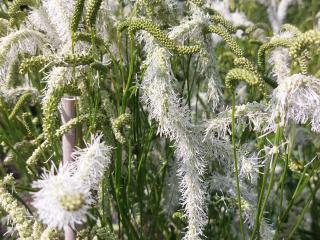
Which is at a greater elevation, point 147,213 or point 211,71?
point 211,71

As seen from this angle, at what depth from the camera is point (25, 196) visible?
5.82 feet

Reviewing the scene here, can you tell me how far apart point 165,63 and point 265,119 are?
9.2 inches

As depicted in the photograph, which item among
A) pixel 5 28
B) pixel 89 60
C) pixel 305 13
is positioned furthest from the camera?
pixel 305 13

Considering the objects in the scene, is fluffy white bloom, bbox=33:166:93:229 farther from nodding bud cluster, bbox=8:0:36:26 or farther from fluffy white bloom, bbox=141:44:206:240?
nodding bud cluster, bbox=8:0:36:26

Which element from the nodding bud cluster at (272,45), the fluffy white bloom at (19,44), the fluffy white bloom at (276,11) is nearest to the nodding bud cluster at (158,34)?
the nodding bud cluster at (272,45)

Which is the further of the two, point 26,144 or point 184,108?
point 26,144

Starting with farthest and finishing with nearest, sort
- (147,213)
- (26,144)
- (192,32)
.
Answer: (147,213) < (26,144) < (192,32)

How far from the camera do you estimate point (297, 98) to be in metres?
0.90

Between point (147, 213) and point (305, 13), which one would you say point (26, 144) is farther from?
point (305, 13)

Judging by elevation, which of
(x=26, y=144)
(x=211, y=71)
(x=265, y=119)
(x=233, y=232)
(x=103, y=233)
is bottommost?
(x=233, y=232)

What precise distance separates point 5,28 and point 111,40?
0.85 feet

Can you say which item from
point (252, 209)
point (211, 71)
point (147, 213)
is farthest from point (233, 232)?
point (211, 71)

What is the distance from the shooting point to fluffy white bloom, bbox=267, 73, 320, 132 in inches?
35.0

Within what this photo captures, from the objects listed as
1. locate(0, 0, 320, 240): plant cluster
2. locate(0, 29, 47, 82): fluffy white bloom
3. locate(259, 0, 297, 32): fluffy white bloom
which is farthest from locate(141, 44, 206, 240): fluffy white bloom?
locate(259, 0, 297, 32): fluffy white bloom
